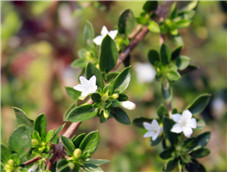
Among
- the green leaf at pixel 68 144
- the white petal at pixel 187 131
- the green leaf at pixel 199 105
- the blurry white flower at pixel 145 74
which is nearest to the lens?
the green leaf at pixel 68 144

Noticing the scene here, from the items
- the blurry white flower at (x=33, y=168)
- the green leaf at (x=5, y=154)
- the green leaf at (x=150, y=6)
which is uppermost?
the green leaf at (x=150, y=6)

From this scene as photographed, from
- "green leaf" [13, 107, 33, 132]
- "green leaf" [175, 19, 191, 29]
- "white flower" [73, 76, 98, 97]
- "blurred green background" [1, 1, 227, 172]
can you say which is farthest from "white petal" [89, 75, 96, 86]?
"blurred green background" [1, 1, 227, 172]

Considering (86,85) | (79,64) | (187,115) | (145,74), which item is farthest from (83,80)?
(145,74)

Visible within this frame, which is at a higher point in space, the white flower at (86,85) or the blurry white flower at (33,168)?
the white flower at (86,85)

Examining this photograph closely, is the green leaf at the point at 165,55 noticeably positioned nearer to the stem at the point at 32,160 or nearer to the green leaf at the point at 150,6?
the green leaf at the point at 150,6

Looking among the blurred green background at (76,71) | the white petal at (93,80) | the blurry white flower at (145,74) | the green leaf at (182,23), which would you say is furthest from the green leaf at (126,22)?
the blurry white flower at (145,74)

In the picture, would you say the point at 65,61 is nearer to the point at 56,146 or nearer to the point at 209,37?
the point at 209,37

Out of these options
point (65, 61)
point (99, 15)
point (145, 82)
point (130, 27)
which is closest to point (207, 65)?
point (145, 82)

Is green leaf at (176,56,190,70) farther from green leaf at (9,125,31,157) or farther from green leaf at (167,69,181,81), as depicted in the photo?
green leaf at (9,125,31,157)
